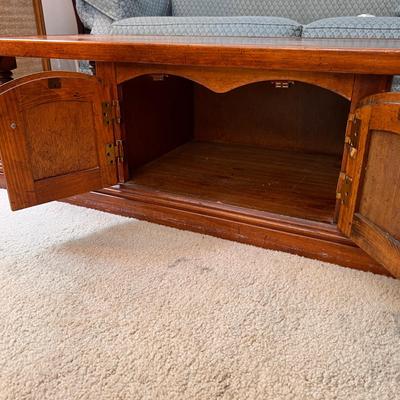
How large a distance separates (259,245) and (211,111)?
81 centimetres

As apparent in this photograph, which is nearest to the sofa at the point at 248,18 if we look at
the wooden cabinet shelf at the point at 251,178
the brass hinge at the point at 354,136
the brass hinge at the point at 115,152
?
the wooden cabinet shelf at the point at 251,178

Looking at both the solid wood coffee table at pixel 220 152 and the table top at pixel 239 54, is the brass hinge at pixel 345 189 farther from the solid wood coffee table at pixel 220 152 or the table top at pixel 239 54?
the table top at pixel 239 54

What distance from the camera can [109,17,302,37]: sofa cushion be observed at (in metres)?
1.29

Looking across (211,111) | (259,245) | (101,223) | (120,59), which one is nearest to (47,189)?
(101,223)

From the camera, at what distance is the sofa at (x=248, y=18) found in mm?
1243

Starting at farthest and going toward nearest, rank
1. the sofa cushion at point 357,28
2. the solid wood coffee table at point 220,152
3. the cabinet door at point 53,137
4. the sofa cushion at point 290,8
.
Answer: the sofa cushion at point 290,8
the sofa cushion at point 357,28
the cabinet door at point 53,137
the solid wood coffee table at point 220,152

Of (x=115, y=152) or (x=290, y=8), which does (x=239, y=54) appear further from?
(x=290, y=8)

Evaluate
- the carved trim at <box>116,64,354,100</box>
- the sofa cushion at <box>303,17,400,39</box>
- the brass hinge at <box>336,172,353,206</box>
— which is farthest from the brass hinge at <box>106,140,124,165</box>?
the sofa cushion at <box>303,17,400,39</box>

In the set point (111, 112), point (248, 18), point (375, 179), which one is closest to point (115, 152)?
point (111, 112)

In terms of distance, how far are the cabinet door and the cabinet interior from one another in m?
0.09

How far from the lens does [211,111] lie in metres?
1.57

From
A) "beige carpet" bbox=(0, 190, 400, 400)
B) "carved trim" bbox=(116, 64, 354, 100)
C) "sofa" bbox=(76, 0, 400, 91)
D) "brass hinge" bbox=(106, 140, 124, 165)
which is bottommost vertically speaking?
"beige carpet" bbox=(0, 190, 400, 400)

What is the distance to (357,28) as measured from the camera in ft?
4.02

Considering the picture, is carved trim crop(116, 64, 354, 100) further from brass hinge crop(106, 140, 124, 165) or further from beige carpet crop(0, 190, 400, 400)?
beige carpet crop(0, 190, 400, 400)
